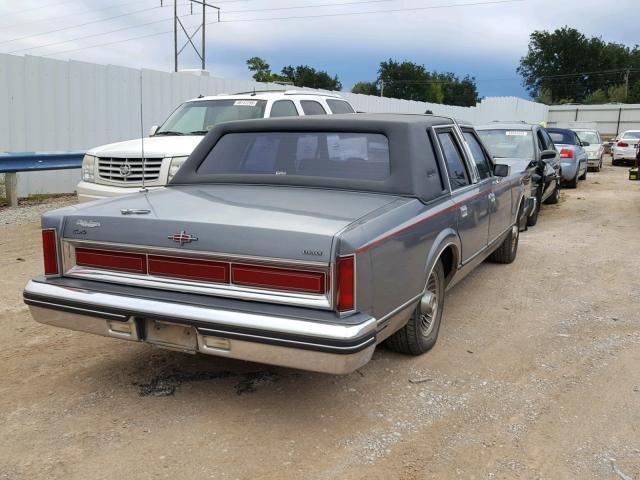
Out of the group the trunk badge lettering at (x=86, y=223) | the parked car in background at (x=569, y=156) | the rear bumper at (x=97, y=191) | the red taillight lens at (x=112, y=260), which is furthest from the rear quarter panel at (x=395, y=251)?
the parked car in background at (x=569, y=156)

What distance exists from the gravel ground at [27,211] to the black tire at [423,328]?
7109 mm

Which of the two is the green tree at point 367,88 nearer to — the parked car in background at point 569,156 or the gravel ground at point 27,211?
the parked car in background at point 569,156

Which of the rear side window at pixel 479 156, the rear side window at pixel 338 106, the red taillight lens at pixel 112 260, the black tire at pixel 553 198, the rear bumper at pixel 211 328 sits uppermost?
the rear side window at pixel 338 106

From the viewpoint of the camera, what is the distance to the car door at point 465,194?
4730 millimetres

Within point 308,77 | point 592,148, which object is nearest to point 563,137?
point 592,148

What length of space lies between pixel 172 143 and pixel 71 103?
495 centimetres

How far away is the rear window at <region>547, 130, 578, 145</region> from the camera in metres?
16.6

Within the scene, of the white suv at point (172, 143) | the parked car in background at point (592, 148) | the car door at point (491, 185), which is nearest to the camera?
the car door at point (491, 185)

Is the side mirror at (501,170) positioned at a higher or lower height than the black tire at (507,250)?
higher

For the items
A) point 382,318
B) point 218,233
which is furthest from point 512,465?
point 218,233

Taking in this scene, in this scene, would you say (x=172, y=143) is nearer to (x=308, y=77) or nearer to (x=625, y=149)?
(x=625, y=149)

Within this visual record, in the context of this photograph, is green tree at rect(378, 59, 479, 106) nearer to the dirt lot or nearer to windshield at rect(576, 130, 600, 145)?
windshield at rect(576, 130, 600, 145)

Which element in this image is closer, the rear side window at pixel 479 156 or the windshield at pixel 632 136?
the rear side window at pixel 479 156

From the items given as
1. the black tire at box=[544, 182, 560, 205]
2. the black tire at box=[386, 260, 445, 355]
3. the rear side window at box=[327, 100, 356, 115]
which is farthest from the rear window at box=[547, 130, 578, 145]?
the black tire at box=[386, 260, 445, 355]
